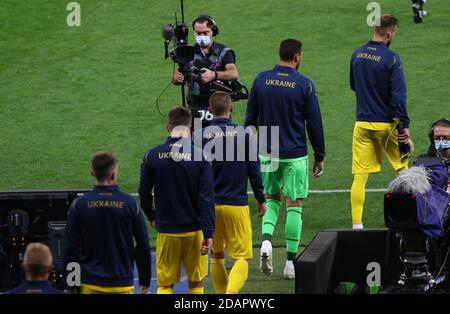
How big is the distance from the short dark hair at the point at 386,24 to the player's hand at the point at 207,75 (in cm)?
173

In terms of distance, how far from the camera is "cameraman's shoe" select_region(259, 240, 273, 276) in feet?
38.1

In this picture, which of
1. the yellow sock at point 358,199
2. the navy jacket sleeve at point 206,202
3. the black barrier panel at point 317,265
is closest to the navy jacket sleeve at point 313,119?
the yellow sock at point 358,199

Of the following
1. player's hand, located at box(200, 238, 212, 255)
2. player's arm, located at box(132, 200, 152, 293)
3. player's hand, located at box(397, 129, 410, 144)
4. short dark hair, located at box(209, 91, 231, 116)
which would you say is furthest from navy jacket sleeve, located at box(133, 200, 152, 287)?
player's hand, located at box(397, 129, 410, 144)

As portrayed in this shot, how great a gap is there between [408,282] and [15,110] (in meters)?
10.4

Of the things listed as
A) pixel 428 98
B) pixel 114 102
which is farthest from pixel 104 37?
pixel 428 98

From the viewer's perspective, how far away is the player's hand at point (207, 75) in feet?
43.0

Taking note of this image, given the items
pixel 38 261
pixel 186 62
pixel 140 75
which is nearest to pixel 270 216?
pixel 186 62

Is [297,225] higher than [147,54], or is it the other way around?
[147,54]

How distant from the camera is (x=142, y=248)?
921 cm

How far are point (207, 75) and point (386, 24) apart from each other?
187cm

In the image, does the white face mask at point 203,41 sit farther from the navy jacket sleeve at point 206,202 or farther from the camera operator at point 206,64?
the navy jacket sleeve at point 206,202

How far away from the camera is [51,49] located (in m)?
22.1
